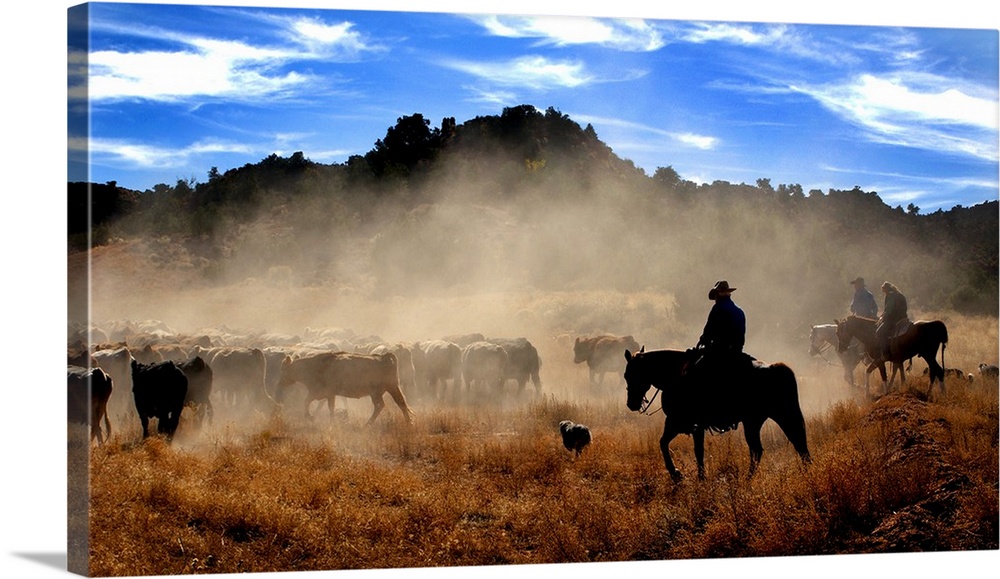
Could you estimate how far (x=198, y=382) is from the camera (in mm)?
13734

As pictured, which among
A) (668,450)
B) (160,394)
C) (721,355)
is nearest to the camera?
(721,355)

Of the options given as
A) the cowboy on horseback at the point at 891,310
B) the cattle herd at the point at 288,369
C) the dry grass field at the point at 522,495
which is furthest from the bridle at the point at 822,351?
the cattle herd at the point at 288,369

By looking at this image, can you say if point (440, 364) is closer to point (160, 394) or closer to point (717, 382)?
point (160, 394)

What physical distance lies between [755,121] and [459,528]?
579 centimetres

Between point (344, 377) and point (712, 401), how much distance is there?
5.75 metres

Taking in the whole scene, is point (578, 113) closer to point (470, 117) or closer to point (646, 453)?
point (470, 117)

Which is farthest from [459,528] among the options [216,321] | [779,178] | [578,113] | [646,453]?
[779,178]

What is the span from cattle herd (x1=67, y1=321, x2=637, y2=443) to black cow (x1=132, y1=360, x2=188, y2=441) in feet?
0.04

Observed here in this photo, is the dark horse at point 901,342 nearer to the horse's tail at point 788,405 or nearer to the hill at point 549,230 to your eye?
the hill at point 549,230

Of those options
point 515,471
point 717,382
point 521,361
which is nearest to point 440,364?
point 521,361

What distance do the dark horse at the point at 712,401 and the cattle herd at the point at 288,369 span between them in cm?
148

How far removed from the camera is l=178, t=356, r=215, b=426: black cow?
13.0 meters

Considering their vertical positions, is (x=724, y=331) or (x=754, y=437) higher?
(x=724, y=331)

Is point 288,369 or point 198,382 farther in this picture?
point 288,369
